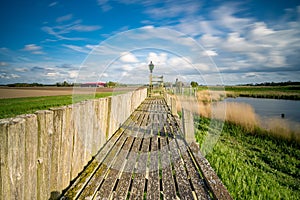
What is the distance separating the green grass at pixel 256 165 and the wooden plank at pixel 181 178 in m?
1.13

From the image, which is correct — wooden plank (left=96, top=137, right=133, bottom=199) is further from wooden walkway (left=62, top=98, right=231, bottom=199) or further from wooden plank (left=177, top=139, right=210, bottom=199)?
wooden plank (left=177, top=139, right=210, bottom=199)

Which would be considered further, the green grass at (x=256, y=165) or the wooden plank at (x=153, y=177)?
the green grass at (x=256, y=165)

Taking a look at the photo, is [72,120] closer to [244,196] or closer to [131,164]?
[131,164]

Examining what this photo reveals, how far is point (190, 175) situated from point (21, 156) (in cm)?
226

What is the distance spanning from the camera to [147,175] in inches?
119

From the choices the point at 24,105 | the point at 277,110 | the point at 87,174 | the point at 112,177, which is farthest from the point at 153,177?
the point at 277,110

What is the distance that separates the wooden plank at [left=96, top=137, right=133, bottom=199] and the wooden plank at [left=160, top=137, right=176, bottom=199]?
0.70 metres

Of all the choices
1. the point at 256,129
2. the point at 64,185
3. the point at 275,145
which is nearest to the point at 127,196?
the point at 64,185

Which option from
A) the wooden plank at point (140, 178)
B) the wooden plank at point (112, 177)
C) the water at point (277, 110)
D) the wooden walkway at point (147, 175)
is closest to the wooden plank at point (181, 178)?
the wooden walkway at point (147, 175)

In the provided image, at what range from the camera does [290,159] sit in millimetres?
6773

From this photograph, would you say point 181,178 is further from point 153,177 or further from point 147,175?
point 147,175

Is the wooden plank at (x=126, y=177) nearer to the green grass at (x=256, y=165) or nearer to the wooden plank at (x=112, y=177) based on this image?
the wooden plank at (x=112, y=177)

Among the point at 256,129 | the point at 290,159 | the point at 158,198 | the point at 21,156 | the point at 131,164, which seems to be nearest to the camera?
the point at 21,156

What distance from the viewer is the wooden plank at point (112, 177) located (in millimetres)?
2369
